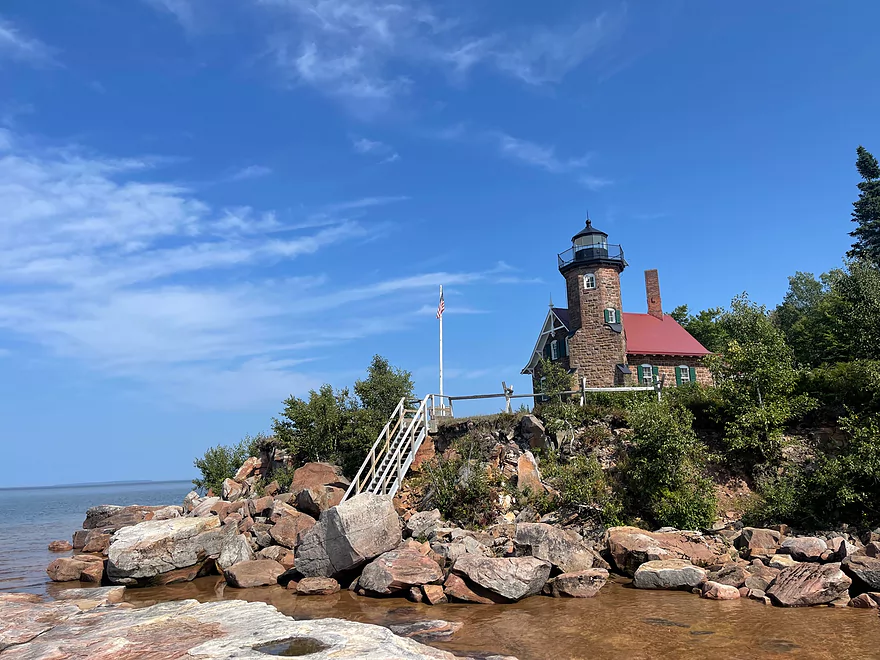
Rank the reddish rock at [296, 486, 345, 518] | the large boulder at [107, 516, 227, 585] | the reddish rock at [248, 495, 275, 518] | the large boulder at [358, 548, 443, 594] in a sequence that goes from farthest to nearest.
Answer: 1. the reddish rock at [248, 495, 275, 518]
2. the reddish rock at [296, 486, 345, 518]
3. the large boulder at [107, 516, 227, 585]
4. the large boulder at [358, 548, 443, 594]

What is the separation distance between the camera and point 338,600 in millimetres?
12453

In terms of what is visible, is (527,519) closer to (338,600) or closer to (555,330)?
(338,600)

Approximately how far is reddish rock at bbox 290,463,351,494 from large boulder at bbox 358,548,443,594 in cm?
771

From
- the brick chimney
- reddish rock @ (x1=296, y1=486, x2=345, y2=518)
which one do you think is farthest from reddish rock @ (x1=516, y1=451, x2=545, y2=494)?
the brick chimney

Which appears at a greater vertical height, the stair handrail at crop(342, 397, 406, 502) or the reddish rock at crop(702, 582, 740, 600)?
the stair handrail at crop(342, 397, 406, 502)

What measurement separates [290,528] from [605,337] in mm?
20003

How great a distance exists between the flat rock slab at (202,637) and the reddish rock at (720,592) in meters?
5.89

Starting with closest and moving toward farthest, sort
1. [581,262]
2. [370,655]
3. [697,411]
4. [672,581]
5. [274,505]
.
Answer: [370,655] → [672,581] → [274,505] → [697,411] → [581,262]

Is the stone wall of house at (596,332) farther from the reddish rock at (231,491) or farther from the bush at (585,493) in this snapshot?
the reddish rock at (231,491)

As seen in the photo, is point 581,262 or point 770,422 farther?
point 581,262

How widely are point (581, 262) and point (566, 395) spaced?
39.4 ft

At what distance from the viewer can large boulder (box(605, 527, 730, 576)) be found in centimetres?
1321

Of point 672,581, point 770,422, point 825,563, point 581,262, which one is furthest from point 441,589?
point 581,262

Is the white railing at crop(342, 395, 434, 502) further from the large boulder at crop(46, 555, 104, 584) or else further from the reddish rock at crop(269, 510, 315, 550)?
the large boulder at crop(46, 555, 104, 584)
